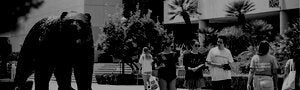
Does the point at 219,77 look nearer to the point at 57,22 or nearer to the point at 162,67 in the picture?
the point at 162,67

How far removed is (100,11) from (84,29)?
154 ft

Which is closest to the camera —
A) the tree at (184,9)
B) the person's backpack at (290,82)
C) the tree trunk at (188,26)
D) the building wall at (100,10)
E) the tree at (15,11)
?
the tree at (15,11)

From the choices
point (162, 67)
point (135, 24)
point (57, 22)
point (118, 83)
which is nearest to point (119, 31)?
point (135, 24)

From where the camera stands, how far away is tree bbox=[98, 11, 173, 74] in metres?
28.4

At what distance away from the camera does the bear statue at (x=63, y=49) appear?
19.0 feet

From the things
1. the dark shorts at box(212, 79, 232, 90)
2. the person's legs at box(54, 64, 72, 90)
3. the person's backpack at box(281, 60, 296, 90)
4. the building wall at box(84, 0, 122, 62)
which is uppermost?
the building wall at box(84, 0, 122, 62)

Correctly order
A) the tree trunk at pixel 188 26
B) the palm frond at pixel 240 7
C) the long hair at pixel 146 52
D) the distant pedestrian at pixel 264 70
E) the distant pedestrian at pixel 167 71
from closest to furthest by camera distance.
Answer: the distant pedestrian at pixel 264 70
the distant pedestrian at pixel 167 71
the long hair at pixel 146 52
the palm frond at pixel 240 7
the tree trunk at pixel 188 26

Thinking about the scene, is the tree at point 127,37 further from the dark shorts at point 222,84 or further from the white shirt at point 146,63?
the dark shorts at point 222,84

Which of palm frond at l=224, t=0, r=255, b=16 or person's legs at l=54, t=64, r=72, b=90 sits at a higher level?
palm frond at l=224, t=0, r=255, b=16

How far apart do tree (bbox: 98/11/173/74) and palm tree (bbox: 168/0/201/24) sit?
402 inches

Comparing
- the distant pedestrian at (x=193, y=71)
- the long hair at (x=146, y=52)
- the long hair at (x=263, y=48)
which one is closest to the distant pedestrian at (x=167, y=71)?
the distant pedestrian at (x=193, y=71)

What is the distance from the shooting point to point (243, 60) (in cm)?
2562

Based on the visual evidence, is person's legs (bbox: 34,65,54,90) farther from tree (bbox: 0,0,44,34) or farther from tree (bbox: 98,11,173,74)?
tree (bbox: 98,11,173,74)

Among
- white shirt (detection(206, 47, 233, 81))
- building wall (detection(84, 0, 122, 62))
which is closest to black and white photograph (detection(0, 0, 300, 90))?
white shirt (detection(206, 47, 233, 81))
